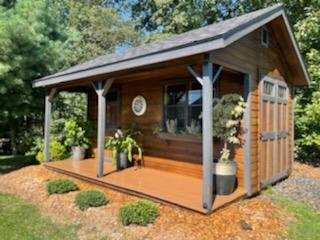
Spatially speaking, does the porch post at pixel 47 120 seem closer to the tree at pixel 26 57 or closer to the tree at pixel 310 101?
the tree at pixel 26 57

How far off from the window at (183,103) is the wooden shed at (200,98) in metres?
0.02

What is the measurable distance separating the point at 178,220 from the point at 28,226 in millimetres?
2276

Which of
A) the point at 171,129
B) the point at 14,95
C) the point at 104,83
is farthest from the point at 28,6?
the point at 171,129

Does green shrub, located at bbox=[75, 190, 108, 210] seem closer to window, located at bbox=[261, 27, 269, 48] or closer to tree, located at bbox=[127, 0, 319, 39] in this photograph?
window, located at bbox=[261, 27, 269, 48]

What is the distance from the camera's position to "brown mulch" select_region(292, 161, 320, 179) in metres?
7.70

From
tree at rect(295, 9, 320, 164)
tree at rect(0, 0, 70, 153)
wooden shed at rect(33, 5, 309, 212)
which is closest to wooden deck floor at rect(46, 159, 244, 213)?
wooden shed at rect(33, 5, 309, 212)

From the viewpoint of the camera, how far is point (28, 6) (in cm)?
789

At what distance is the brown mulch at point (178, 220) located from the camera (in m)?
3.95

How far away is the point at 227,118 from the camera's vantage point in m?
Result: 5.09

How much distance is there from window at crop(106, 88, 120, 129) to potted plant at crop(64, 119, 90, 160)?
80 cm

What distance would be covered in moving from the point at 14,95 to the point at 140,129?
11.5 ft


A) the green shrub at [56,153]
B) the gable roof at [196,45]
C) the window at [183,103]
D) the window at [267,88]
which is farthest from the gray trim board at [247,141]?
the green shrub at [56,153]

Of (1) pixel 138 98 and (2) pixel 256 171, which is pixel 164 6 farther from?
(2) pixel 256 171

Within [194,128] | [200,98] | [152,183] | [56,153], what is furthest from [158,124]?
[56,153]
